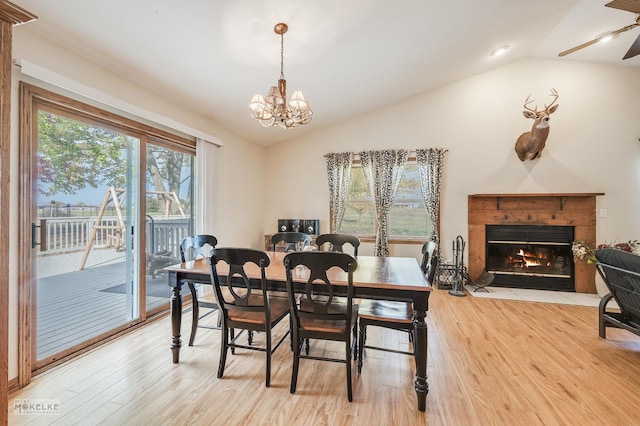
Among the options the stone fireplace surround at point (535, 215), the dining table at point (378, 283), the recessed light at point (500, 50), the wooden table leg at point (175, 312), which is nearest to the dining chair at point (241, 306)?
the dining table at point (378, 283)

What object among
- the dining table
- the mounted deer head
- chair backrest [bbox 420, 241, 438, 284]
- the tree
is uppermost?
the mounted deer head

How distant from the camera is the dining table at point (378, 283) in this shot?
1698 mm

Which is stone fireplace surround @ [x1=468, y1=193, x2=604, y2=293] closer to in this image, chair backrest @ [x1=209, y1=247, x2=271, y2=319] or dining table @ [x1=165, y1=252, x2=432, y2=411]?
dining table @ [x1=165, y1=252, x2=432, y2=411]

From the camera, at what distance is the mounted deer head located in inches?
148

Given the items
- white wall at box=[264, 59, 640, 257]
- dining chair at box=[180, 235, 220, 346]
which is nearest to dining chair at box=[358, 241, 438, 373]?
dining chair at box=[180, 235, 220, 346]

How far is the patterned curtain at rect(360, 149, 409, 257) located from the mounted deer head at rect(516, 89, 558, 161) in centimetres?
169

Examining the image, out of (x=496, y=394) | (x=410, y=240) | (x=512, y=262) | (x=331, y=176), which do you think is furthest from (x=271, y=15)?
(x=512, y=262)

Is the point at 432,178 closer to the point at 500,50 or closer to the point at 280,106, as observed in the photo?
the point at 500,50

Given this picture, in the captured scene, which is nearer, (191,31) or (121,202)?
(191,31)

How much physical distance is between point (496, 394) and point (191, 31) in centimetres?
356

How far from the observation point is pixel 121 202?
2703 mm

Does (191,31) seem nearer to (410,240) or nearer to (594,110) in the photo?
(410,240)

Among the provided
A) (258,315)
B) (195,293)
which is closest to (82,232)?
(195,293)

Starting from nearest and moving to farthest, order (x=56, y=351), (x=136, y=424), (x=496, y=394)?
(x=136, y=424)
(x=496, y=394)
(x=56, y=351)
